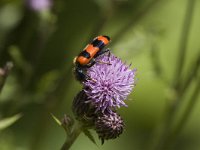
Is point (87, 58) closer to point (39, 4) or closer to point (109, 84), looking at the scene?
point (109, 84)

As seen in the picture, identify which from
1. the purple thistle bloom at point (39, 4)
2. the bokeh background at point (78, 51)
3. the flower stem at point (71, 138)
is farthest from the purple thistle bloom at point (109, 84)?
the purple thistle bloom at point (39, 4)

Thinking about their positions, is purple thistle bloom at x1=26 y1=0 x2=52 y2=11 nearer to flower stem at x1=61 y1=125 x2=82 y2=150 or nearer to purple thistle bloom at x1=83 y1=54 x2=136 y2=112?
purple thistle bloom at x1=83 y1=54 x2=136 y2=112

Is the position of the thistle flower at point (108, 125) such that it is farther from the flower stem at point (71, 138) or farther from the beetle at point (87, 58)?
the beetle at point (87, 58)

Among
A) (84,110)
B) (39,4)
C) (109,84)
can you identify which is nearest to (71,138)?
(84,110)

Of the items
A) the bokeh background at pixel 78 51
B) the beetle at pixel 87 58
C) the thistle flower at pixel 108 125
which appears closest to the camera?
the thistle flower at pixel 108 125

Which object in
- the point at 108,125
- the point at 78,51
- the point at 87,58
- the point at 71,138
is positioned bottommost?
the point at 108,125

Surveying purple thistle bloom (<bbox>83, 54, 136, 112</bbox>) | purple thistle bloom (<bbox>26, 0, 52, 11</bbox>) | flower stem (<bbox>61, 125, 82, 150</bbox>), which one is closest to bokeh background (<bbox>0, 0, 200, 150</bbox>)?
purple thistle bloom (<bbox>26, 0, 52, 11</bbox>)

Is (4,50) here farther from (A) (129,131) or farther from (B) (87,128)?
(B) (87,128)
